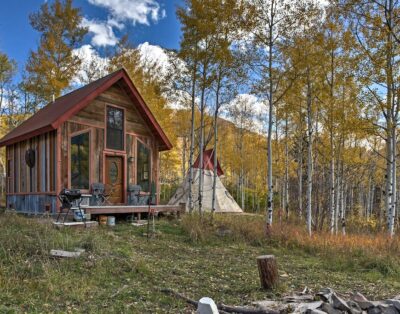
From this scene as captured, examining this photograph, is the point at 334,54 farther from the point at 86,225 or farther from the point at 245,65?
the point at 86,225

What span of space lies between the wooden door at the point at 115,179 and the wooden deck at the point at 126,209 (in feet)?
4.00

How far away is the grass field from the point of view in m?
4.43

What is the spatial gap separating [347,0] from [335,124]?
13.0 feet

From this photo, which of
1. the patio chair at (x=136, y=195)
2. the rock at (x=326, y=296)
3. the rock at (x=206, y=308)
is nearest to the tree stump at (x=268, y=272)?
the rock at (x=326, y=296)

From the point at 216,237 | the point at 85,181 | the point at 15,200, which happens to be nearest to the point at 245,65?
the point at 216,237

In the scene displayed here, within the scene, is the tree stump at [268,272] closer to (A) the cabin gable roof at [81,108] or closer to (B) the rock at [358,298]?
(B) the rock at [358,298]

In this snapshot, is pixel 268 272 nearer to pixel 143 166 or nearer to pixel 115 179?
pixel 115 179

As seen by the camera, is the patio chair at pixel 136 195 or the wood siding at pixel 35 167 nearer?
the wood siding at pixel 35 167

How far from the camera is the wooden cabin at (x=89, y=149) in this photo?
36.3ft

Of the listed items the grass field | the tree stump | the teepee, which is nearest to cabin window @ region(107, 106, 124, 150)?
the grass field

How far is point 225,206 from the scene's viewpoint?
19656 mm

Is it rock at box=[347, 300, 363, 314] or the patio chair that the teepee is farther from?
rock at box=[347, 300, 363, 314]

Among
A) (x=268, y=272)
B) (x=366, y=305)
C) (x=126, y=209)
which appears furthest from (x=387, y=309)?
(x=126, y=209)

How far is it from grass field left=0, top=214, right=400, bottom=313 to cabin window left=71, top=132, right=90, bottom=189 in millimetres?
2763
